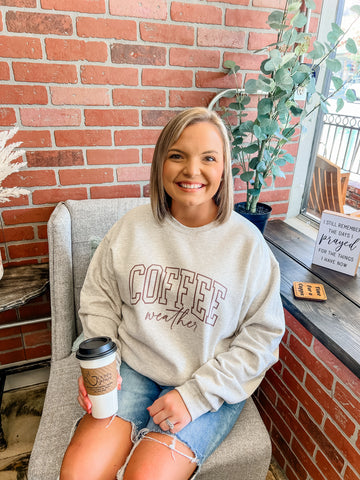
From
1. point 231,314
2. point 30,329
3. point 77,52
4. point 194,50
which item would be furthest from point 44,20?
point 30,329

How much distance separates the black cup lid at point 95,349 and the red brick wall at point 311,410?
2.30ft

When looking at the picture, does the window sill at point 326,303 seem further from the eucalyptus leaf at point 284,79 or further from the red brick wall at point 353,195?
the eucalyptus leaf at point 284,79

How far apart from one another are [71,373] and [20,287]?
0.39 metres

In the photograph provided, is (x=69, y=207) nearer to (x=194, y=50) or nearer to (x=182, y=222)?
(x=182, y=222)

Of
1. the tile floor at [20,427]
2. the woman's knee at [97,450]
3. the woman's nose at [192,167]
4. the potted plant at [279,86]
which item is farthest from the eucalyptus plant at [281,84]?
the tile floor at [20,427]

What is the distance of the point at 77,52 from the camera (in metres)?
1.36

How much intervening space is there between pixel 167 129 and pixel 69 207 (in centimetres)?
56

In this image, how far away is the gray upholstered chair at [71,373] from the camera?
103 centimetres

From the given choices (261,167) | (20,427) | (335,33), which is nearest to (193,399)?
(261,167)

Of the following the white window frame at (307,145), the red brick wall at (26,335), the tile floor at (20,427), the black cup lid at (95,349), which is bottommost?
the tile floor at (20,427)

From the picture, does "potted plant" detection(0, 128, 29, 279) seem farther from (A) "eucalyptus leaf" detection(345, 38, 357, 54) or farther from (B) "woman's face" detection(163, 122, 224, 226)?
(A) "eucalyptus leaf" detection(345, 38, 357, 54)

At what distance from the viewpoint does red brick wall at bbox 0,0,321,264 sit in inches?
52.2

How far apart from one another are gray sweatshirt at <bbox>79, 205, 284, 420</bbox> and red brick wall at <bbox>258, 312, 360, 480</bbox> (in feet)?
0.72

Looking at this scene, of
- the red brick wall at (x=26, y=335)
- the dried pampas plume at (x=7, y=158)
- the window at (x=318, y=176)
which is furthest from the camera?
the window at (x=318, y=176)
